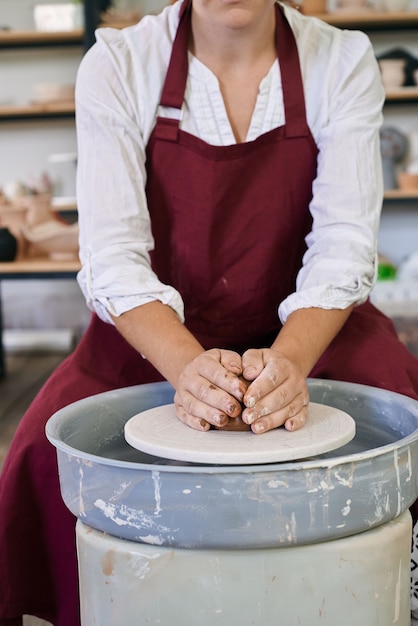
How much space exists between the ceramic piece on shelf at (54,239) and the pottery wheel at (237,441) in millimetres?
2165

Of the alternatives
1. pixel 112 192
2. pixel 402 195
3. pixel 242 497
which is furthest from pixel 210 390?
pixel 402 195

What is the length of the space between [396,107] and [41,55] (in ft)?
6.60

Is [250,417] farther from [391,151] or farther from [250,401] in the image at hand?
[391,151]

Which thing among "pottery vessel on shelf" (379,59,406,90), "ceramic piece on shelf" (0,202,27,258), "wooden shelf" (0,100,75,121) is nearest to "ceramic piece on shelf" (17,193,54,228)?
"ceramic piece on shelf" (0,202,27,258)

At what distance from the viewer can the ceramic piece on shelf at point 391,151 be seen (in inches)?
172

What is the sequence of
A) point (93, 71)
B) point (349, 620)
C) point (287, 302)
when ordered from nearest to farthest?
point (349, 620) → point (287, 302) → point (93, 71)

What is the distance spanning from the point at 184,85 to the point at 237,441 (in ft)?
2.39

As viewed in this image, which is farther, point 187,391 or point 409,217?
point 409,217

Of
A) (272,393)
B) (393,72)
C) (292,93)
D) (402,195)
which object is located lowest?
(402,195)

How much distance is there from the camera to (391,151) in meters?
4.40

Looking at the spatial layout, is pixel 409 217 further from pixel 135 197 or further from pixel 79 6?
pixel 135 197

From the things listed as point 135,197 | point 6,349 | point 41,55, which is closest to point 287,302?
point 135,197

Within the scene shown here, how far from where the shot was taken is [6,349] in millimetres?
4500

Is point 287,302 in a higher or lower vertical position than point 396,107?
higher
